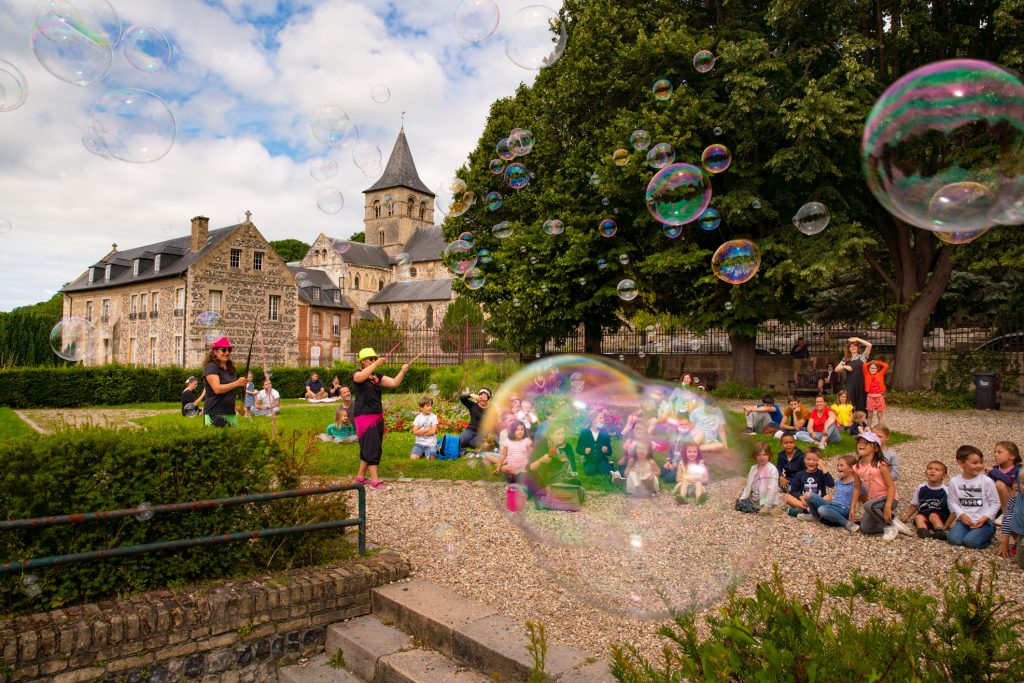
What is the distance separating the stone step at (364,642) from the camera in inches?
169

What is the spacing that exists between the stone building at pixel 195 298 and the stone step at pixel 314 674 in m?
33.3

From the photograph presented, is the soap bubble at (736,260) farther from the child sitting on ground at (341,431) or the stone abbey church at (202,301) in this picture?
the stone abbey church at (202,301)

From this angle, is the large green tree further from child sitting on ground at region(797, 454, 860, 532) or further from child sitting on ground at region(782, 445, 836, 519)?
child sitting on ground at region(797, 454, 860, 532)

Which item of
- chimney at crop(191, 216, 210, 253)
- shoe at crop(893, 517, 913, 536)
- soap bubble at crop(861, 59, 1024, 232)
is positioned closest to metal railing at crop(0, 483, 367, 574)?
shoe at crop(893, 517, 913, 536)

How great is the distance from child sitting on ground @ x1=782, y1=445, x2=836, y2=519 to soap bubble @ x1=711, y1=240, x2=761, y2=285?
4.05 m

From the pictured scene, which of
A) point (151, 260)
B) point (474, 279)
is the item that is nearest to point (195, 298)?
point (151, 260)

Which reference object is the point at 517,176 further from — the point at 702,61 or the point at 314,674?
the point at 314,674

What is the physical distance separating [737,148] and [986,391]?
8616 millimetres

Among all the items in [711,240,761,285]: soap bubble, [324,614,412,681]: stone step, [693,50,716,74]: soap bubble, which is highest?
[693,50,716,74]: soap bubble

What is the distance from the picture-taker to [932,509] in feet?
20.8

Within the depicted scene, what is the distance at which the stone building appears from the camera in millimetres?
36656

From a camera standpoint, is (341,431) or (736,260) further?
(341,431)

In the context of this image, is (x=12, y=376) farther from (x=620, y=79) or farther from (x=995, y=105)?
(x=995, y=105)

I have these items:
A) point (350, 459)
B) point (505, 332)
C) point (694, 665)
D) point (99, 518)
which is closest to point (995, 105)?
point (694, 665)
